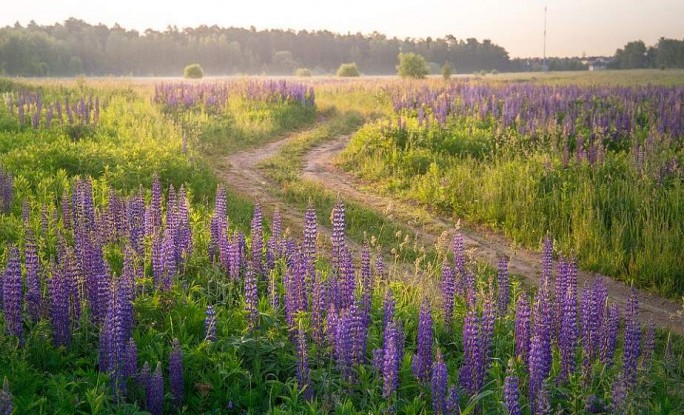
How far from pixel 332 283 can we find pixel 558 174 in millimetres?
7111

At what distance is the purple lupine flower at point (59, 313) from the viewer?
5113mm

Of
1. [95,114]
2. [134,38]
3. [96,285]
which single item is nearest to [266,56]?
[134,38]

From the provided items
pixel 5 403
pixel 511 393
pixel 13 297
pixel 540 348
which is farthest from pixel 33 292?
pixel 540 348

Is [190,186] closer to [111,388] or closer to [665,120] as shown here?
[111,388]

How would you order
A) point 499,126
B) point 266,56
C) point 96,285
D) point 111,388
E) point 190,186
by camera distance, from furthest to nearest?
point 266,56, point 499,126, point 190,186, point 96,285, point 111,388

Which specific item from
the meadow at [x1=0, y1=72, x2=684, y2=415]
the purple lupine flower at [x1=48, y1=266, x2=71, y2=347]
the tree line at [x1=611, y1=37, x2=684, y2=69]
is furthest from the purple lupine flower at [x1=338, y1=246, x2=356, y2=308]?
the tree line at [x1=611, y1=37, x2=684, y2=69]

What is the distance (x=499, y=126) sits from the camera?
15.6m

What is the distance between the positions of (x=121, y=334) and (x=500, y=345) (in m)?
3.12

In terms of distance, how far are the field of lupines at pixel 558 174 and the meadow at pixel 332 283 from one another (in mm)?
50

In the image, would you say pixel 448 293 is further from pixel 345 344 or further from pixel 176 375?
pixel 176 375

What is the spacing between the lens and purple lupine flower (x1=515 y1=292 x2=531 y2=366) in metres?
5.27

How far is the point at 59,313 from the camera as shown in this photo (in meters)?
5.10

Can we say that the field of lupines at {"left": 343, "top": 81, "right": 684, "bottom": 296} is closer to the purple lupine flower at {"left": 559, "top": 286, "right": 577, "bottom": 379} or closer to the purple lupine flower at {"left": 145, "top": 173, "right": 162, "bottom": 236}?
the purple lupine flower at {"left": 559, "top": 286, "right": 577, "bottom": 379}

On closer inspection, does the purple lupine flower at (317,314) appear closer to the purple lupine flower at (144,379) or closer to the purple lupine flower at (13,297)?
the purple lupine flower at (144,379)
